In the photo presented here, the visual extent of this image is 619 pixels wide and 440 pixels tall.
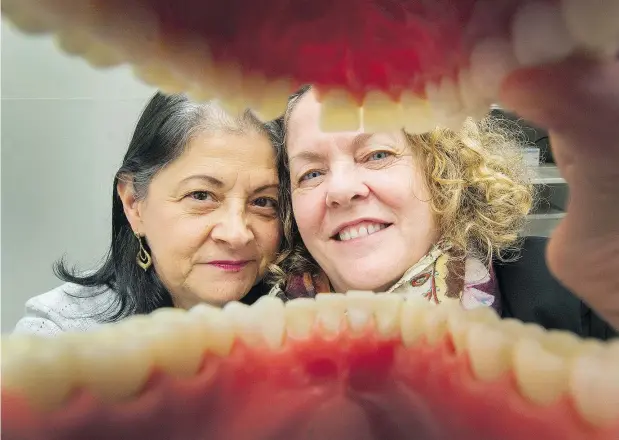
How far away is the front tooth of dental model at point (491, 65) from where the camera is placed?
197 millimetres

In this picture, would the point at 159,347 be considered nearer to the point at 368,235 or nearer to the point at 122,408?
the point at 122,408

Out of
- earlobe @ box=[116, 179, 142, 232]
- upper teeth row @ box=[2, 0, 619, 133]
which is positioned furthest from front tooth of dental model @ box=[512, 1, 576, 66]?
earlobe @ box=[116, 179, 142, 232]

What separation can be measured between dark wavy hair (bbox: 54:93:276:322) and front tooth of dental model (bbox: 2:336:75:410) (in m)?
0.08

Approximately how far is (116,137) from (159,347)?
5.9 inches

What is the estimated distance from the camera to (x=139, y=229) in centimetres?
31

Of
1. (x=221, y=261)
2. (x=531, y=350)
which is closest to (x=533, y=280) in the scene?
(x=531, y=350)

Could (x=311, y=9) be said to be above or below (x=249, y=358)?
above

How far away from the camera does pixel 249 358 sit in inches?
9.2

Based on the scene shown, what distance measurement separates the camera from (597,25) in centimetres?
18

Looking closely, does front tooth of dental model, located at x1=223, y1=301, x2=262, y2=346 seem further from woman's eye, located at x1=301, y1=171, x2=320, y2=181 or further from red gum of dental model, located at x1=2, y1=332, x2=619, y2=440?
woman's eye, located at x1=301, y1=171, x2=320, y2=181

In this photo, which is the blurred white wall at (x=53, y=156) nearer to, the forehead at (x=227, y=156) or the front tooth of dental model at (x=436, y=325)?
the forehead at (x=227, y=156)

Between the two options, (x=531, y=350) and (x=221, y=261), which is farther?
(x=221, y=261)

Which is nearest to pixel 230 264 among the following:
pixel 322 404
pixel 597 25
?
pixel 322 404

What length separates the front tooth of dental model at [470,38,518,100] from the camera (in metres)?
0.20
